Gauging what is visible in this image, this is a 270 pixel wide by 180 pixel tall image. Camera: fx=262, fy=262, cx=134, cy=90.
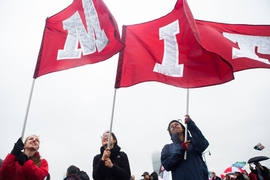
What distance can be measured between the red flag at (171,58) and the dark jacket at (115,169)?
1.47 meters

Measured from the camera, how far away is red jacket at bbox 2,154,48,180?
12.7 feet

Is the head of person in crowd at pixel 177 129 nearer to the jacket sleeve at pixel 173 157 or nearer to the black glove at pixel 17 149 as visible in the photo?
the jacket sleeve at pixel 173 157

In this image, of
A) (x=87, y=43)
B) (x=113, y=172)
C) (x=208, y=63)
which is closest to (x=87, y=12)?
(x=87, y=43)

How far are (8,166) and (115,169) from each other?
5.41ft

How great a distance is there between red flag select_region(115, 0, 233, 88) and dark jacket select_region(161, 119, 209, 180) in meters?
1.28

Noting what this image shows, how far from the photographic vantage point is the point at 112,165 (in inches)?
171

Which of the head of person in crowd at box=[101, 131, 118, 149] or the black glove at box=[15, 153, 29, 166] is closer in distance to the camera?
the black glove at box=[15, 153, 29, 166]

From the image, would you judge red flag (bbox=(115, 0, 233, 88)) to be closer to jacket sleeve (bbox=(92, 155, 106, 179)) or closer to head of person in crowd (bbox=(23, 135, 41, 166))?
jacket sleeve (bbox=(92, 155, 106, 179))

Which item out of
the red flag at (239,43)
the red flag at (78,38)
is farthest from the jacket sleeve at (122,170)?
the red flag at (239,43)

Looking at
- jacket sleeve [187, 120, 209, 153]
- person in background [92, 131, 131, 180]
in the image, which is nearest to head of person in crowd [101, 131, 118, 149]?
person in background [92, 131, 131, 180]

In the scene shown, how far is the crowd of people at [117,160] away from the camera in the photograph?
399 centimetres

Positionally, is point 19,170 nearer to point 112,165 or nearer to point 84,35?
point 112,165

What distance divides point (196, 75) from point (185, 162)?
2015 millimetres

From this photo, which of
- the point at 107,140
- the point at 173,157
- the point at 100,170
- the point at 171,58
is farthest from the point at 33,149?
the point at 171,58
